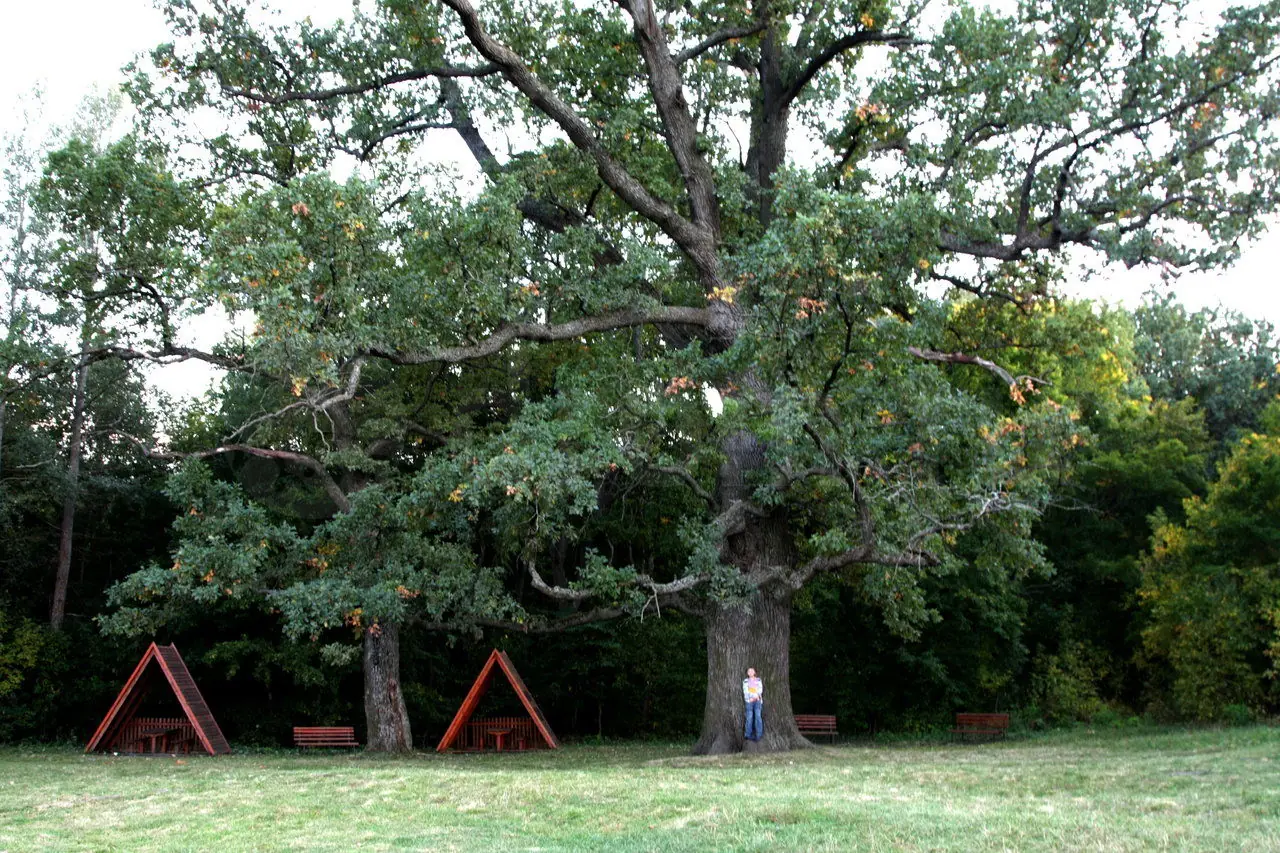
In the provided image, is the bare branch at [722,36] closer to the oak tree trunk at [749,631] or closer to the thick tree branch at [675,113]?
the thick tree branch at [675,113]

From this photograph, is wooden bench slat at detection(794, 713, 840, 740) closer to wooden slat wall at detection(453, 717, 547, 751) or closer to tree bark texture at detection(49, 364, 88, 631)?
wooden slat wall at detection(453, 717, 547, 751)

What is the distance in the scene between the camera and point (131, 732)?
68.2 feet

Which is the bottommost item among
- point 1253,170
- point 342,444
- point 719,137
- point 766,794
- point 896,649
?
point 766,794

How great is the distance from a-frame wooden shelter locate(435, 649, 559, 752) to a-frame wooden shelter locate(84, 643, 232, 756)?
151 inches

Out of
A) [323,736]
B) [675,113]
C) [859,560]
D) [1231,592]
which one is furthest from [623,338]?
[1231,592]

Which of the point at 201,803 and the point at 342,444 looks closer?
the point at 201,803

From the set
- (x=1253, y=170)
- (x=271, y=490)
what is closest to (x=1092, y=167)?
(x=1253, y=170)

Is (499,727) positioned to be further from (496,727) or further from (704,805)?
(704,805)

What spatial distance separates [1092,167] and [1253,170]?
6.36 feet

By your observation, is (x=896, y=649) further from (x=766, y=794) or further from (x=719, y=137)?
(x=766, y=794)

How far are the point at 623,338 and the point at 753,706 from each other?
6891 millimetres

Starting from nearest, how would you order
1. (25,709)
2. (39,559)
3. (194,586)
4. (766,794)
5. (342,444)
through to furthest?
(766,794)
(194,586)
(342,444)
(25,709)
(39,559)

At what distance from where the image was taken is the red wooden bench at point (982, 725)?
21.7m

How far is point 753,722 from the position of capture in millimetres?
16156
